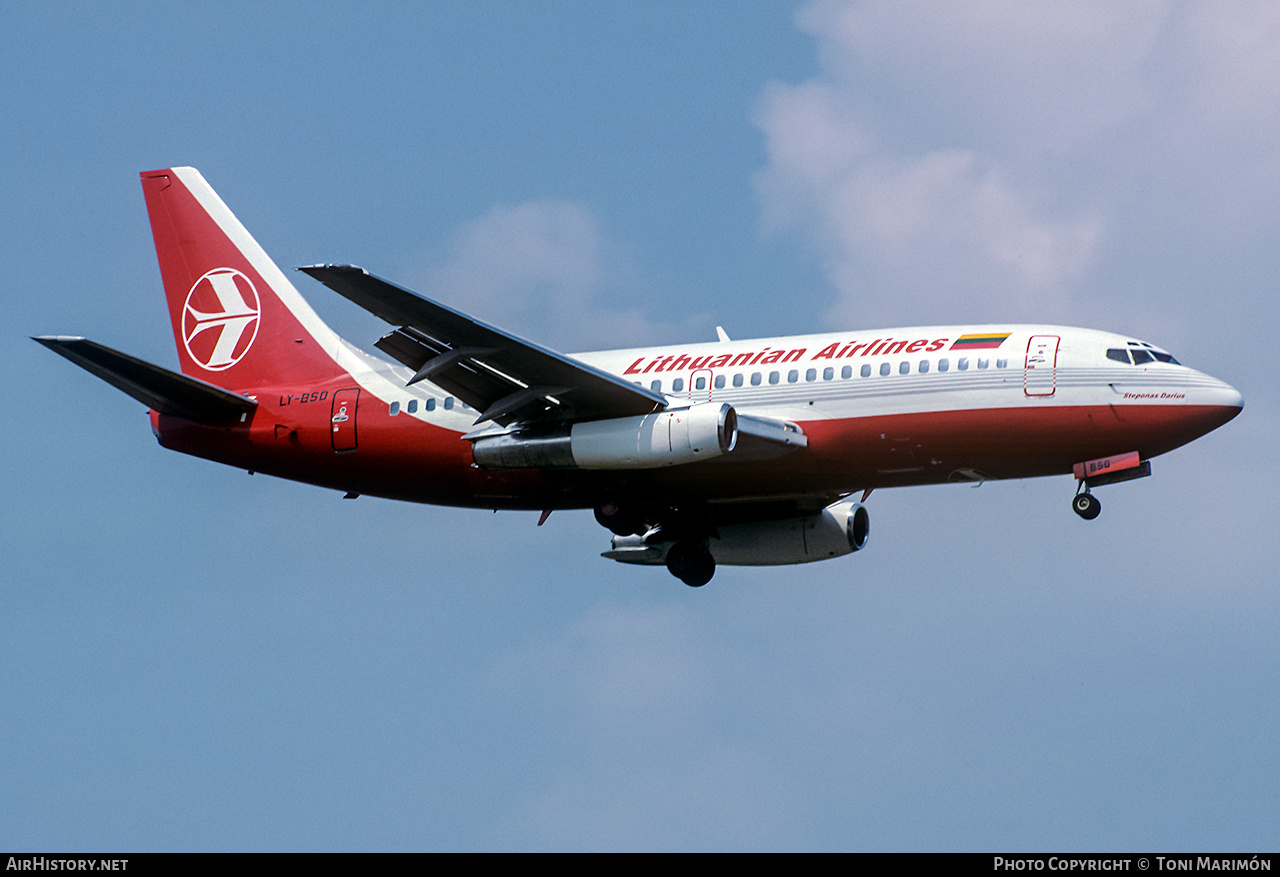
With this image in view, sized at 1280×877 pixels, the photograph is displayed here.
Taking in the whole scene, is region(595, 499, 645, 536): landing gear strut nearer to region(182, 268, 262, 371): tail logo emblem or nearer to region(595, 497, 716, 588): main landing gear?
region(595, 497, 716, 588): main landing gear

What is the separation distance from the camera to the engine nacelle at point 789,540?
47719 millimetres

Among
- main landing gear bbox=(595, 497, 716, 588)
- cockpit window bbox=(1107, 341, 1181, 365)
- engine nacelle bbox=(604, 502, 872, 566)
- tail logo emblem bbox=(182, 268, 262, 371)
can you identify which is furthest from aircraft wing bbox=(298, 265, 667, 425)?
cockpit window bbox=(1107, 341, 1181, 365)

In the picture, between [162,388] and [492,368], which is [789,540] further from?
[162,388]

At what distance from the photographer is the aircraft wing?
39.1 m

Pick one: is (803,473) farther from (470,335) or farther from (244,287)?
(244,287)

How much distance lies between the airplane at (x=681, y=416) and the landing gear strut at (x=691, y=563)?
0.17 feet

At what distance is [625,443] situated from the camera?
41.3m

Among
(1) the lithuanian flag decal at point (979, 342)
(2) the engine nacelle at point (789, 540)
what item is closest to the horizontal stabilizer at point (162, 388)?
(2) the engine nacelle at point (789, 540)

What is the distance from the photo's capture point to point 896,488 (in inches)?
1706

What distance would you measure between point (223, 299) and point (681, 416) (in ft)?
53.3

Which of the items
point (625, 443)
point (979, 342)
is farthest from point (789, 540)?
point (979, 342)

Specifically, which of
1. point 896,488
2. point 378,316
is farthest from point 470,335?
point 896,488

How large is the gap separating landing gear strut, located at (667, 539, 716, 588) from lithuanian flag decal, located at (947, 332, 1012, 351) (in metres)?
10.4

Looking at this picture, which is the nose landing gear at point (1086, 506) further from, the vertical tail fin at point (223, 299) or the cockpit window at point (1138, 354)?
the vertical tail fin at point (223, 299)
